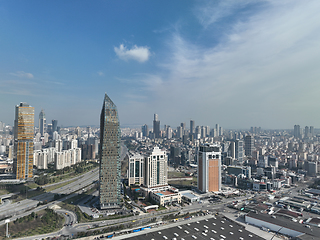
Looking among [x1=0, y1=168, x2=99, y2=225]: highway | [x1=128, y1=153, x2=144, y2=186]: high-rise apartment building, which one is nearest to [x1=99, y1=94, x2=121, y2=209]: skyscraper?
[x1=0, y1=168, x2=99, y2=225]: highway

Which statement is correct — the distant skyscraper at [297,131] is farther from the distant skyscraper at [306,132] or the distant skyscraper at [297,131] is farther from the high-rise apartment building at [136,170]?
the high-rise apartment building at [136,170]

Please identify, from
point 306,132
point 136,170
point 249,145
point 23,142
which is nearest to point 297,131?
point 306,132

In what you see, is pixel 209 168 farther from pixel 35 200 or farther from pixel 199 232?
pixel 35 200

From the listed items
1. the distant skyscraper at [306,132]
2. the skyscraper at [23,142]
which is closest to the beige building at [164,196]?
the skyscraper at [23,142]

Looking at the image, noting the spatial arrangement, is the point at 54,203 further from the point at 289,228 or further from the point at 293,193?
the point at 293,193

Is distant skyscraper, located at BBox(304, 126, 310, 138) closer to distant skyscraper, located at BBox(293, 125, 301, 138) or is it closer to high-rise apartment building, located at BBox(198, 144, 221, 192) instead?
distant skyscraper, located at BBox(293, 125, 301, 138)
